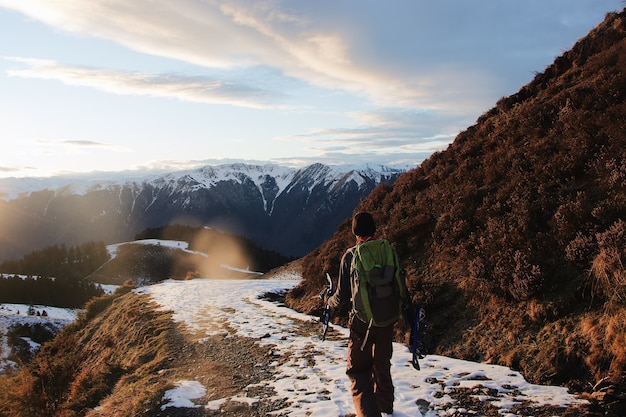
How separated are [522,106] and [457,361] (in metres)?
13.4

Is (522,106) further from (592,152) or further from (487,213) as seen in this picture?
(487,213)

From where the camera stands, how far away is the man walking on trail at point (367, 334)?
19.7ft

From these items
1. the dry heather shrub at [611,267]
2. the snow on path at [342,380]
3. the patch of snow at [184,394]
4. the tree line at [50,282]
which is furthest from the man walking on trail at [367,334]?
the tree line at [50,282]

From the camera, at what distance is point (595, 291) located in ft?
25.9

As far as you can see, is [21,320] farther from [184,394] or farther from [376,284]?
[376,284]

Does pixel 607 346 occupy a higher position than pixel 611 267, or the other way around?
pixel 611 267

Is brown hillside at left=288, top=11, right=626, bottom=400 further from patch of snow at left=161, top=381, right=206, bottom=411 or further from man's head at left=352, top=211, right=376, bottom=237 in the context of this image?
patch of snow at left=161, top=381, right=206, bottom=411

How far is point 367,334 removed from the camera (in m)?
6.04

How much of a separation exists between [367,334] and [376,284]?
0.84m

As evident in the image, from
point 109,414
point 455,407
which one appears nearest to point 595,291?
point 455,407

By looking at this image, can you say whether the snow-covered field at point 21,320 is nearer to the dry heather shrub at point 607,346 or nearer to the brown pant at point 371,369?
the brown pant at point 371,369

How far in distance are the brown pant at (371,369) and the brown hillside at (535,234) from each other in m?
3.24

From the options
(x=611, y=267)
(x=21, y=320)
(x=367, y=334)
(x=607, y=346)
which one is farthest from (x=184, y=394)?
(x=21, y=320)

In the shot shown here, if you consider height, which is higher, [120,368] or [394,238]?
[394,238]
